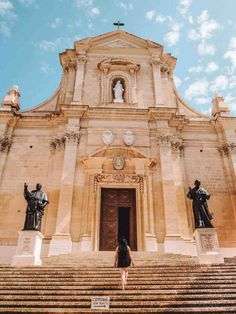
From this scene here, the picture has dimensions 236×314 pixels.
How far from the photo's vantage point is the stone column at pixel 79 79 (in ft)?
55.4

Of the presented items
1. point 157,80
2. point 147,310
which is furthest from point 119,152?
point 147,310

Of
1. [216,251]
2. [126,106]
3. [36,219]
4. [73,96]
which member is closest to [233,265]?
[216,251]

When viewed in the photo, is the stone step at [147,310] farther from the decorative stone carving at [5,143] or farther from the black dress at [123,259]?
the decorative stone carving at [5,143]

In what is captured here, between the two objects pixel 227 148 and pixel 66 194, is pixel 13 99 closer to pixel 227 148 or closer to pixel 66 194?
pixel 66 194

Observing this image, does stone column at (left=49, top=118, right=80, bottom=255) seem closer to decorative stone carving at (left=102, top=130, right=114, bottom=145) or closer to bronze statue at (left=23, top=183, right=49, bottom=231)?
decorative stone carving at (left=102, top=130, right=114, bottom=145)

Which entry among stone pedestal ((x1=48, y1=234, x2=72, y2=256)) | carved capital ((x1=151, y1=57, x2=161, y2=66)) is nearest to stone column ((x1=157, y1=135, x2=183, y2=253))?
stone pedestal ((x1=48, y1=234, x2=72, y2=256))

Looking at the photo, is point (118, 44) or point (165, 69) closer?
point (165, 69)

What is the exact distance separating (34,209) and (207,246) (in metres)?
6.01

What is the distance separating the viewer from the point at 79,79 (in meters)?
17.6

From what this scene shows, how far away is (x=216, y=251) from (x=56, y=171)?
332 inches

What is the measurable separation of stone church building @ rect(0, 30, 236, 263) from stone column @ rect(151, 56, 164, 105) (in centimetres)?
7

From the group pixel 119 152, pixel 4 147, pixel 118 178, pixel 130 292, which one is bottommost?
pixel 130 292

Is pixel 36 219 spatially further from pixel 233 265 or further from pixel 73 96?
pixel 73 96

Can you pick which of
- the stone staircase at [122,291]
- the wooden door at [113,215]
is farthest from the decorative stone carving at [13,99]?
the stone staircase at [122,291]
